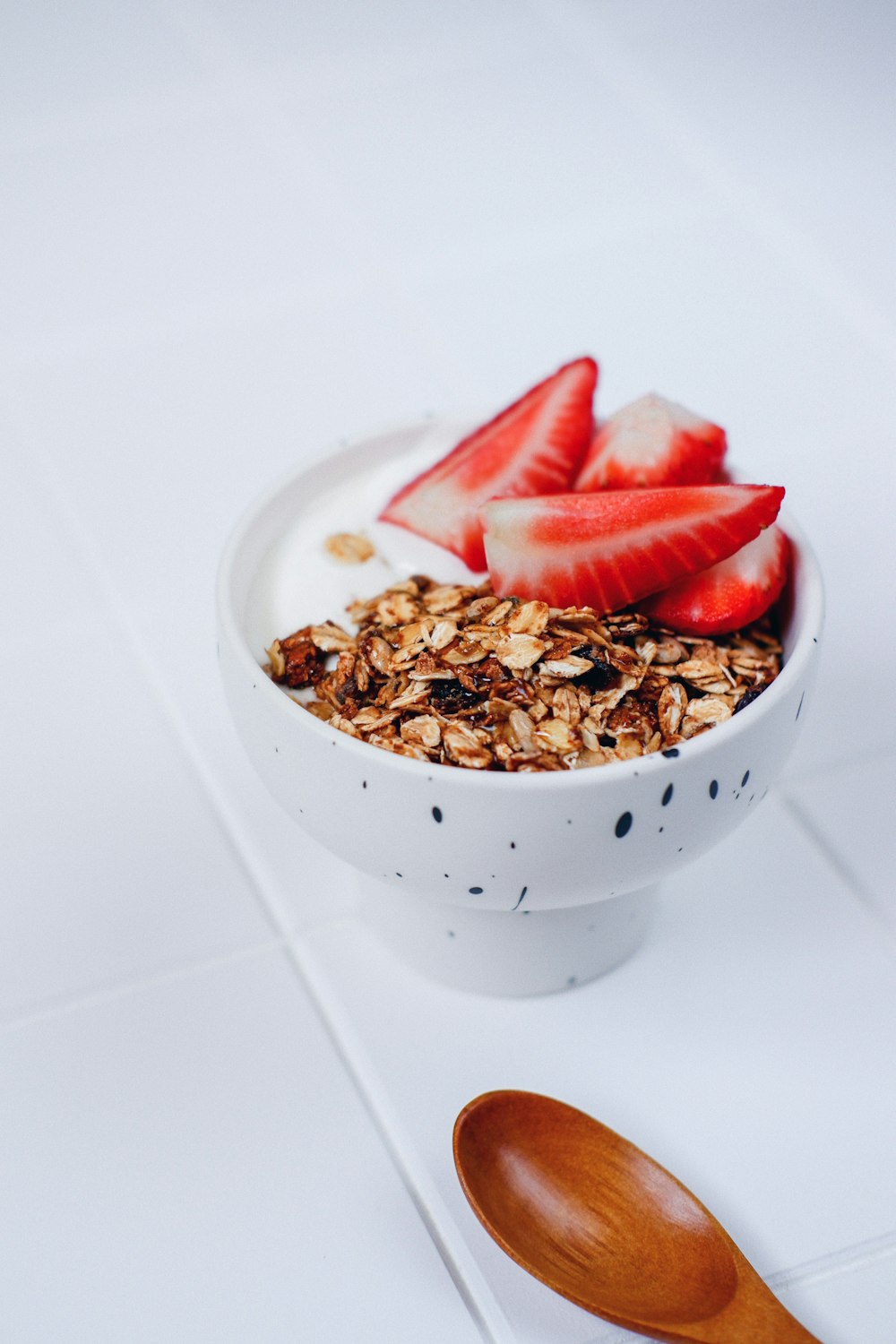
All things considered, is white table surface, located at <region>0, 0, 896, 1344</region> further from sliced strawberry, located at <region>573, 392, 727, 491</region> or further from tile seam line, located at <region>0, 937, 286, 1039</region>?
sliced strawberry, located at <region>573, 392, 727, 491</region>

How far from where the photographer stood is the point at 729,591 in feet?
2.08

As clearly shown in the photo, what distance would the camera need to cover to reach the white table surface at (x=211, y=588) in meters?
0.61

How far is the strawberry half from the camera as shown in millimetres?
708

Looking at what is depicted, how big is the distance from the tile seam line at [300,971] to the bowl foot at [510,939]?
0.04m

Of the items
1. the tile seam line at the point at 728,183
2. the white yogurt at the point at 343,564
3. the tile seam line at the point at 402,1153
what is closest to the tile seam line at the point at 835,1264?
the tile seam line at the point at 402,1153

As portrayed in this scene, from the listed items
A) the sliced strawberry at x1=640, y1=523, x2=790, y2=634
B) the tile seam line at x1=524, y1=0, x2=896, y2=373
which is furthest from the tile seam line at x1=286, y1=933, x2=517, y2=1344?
the tile seam line at x1=524, y1=0, x2=896, y2=373

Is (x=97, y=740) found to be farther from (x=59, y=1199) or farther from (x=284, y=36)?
(x=284, y=36)

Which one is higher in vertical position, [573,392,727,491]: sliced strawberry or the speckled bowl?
[573,392,727,491]: sliced strawberry

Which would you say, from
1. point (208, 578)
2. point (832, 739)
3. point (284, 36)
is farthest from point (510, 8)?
point (832, 739)

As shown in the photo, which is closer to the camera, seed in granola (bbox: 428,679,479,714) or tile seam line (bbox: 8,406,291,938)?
seed in granola (bbox: 428,679,479,714)

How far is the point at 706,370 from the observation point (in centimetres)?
111

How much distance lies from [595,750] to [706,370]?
60cm

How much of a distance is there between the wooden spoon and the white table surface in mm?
21

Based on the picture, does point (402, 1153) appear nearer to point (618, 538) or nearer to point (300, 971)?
point (300, 971)
